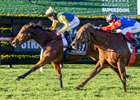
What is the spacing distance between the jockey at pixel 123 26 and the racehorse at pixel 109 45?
0.16 m

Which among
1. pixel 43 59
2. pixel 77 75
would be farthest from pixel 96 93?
pixel 77 75

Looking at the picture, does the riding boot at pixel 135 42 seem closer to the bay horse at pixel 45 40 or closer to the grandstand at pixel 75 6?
the bay horse at pixel 45 40

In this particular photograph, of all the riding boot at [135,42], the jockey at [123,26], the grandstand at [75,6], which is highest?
the jockey at [123,26]

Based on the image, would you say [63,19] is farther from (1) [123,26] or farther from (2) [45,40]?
(1) [123,26]

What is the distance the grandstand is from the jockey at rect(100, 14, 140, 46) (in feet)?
33.9

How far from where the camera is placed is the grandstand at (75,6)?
19.6 meters

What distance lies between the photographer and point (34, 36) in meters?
9.37

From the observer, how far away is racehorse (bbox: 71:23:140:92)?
27.9 feet

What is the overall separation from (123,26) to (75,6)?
36.1ft

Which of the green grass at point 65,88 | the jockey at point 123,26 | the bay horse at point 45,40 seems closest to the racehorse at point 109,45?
the jockey at point 123,26

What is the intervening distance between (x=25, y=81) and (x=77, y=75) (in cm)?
201

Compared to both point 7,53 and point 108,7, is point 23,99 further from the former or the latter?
point 108,7

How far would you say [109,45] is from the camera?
873cm

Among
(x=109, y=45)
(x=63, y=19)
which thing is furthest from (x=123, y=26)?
(x=63, y=19)
